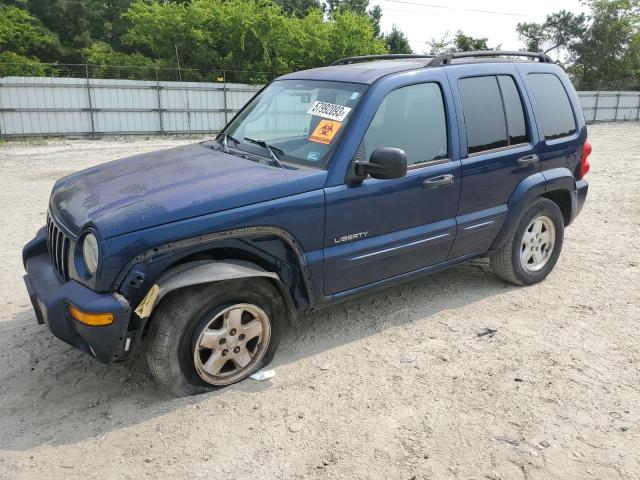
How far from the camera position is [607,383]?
3475mm

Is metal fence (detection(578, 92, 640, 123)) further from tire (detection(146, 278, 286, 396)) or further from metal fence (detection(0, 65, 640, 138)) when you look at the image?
tire (detection(146, 278, 286, 396))

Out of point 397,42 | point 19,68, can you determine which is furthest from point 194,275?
point 397,42

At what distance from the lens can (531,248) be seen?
4.98 meters

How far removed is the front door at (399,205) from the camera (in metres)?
3.61

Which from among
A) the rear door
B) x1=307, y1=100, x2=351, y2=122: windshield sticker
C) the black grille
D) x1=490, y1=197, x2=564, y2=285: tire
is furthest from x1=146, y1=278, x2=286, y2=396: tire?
x1=490, y1=197, x2=564, y2=285: tire

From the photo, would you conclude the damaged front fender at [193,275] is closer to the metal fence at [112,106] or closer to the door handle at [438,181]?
the door handle at [438,181]

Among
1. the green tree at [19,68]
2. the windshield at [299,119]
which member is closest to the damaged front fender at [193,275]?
the windshield at [299,119]

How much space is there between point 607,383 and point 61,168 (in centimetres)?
1188

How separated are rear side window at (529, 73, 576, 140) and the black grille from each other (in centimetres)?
382

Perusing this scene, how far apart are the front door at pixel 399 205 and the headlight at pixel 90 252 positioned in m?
1.37

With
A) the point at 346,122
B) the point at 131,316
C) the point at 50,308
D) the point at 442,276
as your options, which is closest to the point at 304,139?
the point at 346,122

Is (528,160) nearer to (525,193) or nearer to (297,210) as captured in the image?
(525,193)

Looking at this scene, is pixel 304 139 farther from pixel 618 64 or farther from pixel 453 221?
pixel 618 64

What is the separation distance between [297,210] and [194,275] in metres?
0.75
